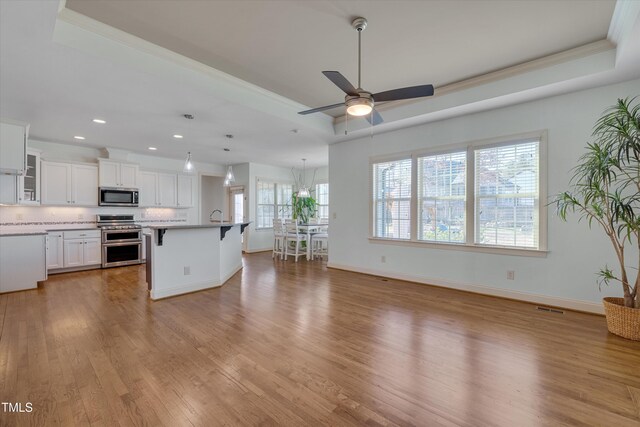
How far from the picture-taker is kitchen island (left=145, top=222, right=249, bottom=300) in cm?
393

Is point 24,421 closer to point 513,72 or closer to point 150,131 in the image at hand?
point 150,131

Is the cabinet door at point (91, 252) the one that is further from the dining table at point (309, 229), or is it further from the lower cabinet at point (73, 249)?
the dining table at point (309, 229)

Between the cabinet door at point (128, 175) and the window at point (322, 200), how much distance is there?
4921 millimetres

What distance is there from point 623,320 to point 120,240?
8.13 metres

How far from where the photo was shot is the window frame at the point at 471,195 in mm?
3736

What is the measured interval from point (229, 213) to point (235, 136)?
4.11 meters

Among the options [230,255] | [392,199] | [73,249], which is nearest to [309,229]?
[230,255]

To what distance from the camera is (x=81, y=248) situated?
5.76 m

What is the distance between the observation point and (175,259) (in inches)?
162

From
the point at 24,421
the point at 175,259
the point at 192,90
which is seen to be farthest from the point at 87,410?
the point at 192,90

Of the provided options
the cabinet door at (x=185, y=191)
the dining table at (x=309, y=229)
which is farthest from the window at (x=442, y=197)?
the cabinet door at (x=185, y=191)

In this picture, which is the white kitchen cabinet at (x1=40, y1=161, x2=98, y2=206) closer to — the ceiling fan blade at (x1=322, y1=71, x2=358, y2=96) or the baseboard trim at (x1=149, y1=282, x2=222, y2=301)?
the baseboard trim at (x1=149, y1=282, x2=222, y2=301)

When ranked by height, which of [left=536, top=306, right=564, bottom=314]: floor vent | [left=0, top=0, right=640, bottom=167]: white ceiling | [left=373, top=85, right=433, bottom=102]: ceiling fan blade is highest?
[left=0, top=0, right=640, bottom=167]: white ceiling

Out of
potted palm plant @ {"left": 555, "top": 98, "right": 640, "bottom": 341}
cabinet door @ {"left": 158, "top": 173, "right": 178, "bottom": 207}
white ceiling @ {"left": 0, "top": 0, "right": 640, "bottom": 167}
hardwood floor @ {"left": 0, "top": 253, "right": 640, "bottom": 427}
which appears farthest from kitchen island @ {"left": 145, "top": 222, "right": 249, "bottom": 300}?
potted palm plant @ {"left": 555, "top": 98, "right": 640, "bottom": 341}
